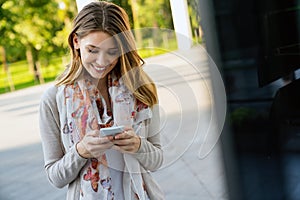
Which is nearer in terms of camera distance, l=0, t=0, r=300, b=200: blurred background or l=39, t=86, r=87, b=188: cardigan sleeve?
l=39, t=86, r=87, b=188: cardigan sleeve

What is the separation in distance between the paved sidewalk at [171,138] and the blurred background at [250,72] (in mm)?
43

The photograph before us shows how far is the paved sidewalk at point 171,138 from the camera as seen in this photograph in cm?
104

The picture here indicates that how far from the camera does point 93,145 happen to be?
0.86m

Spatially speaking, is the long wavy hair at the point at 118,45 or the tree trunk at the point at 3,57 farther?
the tree trunk at the point at 3,57

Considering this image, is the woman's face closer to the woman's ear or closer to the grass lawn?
the woman's ear

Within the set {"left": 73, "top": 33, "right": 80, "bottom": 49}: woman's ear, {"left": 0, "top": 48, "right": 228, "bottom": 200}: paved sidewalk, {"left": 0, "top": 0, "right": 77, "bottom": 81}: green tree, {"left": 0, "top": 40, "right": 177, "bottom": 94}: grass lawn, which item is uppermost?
{"left": 0, "top": 0, "right": 77, "bottom": 81}: green tree

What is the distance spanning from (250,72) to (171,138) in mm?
269

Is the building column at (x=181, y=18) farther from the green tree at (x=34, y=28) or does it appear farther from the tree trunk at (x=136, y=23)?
the green tree at (x=34, y=28)

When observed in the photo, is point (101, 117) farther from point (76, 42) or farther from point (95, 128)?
point (76, 42)

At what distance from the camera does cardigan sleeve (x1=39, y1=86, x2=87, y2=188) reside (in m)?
0.88

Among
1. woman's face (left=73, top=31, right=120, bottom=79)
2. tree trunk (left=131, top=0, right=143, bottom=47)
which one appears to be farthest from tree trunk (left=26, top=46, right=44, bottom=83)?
woman's face (left=73, top=31, right=120, bottom=79)

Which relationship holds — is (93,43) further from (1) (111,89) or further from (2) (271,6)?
(2) (271,6)

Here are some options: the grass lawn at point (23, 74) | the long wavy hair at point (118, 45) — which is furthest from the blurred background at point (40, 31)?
→ the long wavy hair at point (118, 45)

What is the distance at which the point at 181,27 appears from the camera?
3.76 feet
